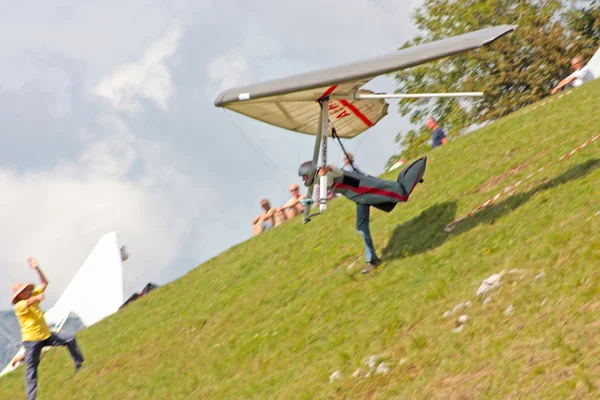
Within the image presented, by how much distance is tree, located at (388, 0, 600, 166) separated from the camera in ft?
129

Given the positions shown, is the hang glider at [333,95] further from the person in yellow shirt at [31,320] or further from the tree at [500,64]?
the tree at [500,64]

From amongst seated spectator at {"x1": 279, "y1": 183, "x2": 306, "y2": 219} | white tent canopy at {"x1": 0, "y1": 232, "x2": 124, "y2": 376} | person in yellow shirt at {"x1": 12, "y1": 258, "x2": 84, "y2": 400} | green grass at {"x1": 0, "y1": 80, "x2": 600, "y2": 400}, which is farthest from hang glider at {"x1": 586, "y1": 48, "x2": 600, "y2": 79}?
person in yellow shirt at {"x1": 12, "y1": 258, "x2": 84, "y2": 400}

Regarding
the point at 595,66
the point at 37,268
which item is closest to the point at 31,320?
the point at 37,268

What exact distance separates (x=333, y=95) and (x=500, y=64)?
2568cm

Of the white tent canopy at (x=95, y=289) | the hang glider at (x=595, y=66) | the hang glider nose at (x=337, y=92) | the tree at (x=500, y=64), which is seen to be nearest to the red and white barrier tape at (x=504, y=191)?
the hang glider nose at (x=337, y=92)

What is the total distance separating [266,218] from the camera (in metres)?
24.0

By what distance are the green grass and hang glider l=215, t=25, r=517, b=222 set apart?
198 centimetres

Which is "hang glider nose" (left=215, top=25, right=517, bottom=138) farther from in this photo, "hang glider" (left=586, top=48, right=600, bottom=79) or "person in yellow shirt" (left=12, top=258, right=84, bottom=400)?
"hang glider" (left=586, top=48, right=600, bottom=79)

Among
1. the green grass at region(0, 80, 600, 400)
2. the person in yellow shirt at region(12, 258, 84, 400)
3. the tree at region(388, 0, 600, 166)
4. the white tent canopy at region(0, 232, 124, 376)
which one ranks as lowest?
the green grass at region(0, 80, 600, 400)

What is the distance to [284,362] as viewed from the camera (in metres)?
13.1

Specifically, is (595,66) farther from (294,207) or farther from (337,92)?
(337,92)

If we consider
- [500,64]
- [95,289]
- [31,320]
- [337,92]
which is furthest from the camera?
[500,64]

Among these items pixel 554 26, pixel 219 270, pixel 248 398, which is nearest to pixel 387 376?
pixel 248 398

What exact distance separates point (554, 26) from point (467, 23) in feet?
12.8
